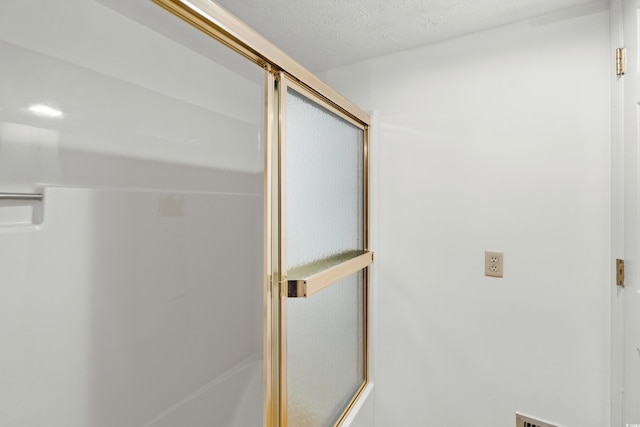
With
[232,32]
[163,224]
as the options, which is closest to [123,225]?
[163,224]

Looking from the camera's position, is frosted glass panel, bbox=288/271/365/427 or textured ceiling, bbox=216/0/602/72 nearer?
frosted glass panel, bbox=288/271/365/427

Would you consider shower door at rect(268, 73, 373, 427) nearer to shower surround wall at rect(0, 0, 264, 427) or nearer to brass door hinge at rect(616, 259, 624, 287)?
shower surround wall at rect(0, 0, 264, 427)

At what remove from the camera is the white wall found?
123 cm

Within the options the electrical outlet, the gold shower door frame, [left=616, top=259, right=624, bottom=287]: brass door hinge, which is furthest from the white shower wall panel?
[left=616, top=259, right=624, bottom=287]: brass door hinge

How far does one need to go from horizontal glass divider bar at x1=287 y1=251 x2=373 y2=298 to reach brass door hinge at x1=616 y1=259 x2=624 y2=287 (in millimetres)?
960

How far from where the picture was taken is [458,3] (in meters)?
1.22

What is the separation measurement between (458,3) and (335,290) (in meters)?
1.26

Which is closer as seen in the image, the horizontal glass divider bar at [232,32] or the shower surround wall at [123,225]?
the horizontal glass divider bar at [232,32]

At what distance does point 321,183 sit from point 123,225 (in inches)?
35.5

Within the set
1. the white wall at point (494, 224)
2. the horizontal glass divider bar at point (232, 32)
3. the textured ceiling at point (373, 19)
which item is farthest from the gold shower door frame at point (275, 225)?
the white wall at point (494, 224)

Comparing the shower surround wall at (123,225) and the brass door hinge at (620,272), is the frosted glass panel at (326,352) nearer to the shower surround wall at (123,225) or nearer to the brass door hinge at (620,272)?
the shower surround wall at (123,225)

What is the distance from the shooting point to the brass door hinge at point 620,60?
1.12m

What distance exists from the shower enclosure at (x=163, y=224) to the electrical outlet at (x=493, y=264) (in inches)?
21.1

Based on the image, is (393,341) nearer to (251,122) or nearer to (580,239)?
(580,239)
